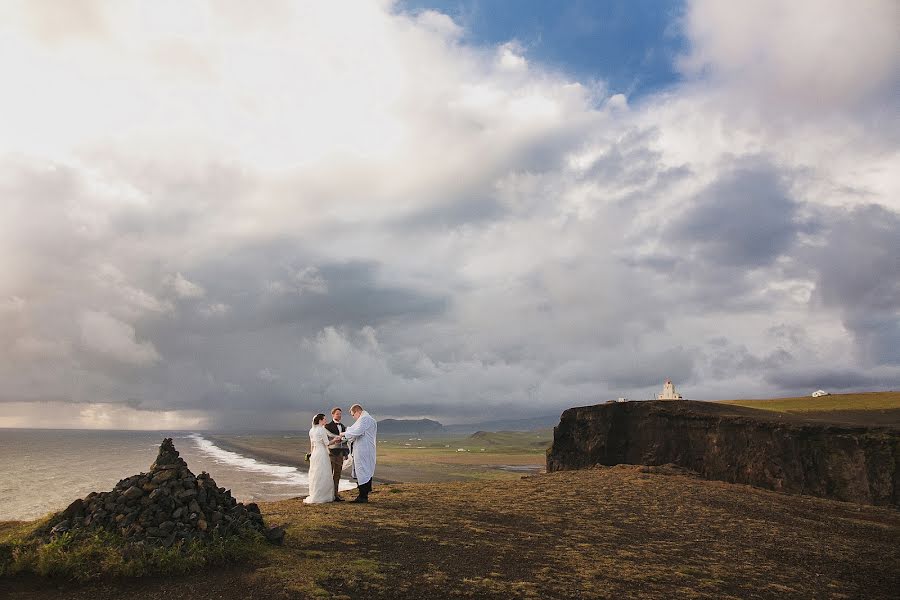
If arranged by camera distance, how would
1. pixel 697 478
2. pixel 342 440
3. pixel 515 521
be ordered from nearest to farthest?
1. pixel 515 521
2. pixel 342 440
3. pixel 697 478

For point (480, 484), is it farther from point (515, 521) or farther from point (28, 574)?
point (28, 574)

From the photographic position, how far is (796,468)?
25.4 metres

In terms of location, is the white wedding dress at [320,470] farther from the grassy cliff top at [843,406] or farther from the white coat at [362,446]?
the grassy cliff top at [843,406]

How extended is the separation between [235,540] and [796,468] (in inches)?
1008

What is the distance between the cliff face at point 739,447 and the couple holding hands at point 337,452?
61.0 feet

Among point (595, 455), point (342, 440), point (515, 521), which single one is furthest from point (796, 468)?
point (342, 440)

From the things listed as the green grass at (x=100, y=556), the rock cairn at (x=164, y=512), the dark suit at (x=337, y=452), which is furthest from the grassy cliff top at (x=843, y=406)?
the green grass at (x=100, y=556)

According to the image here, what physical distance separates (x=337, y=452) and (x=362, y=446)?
0.93 metres

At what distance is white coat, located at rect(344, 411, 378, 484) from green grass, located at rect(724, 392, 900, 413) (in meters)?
32.8

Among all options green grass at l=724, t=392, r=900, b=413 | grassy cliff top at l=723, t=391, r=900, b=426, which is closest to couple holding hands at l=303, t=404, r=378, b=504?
grassy cliff top at l=723, t=391, r=900, b=426

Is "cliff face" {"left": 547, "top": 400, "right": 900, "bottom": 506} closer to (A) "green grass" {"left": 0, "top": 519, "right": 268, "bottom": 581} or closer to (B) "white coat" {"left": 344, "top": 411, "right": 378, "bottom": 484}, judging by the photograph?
(B) "white coat" {"left": 344, "top": 411, "right": 378, "bottom": 484}

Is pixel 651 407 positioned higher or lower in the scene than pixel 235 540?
higher

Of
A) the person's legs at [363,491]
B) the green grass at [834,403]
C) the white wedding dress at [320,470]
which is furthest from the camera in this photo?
the green grass at [834,403]

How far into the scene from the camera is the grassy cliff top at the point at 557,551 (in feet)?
32.7
